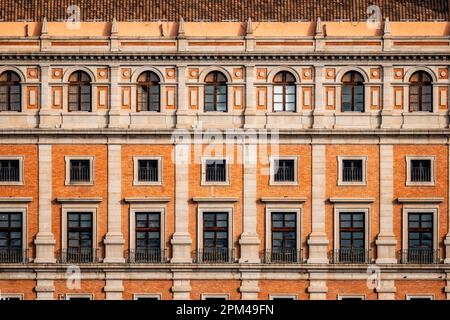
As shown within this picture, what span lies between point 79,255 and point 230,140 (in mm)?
9216

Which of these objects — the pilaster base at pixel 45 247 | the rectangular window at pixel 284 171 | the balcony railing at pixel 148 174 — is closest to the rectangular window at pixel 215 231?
the balcony railing at pixel 148 174

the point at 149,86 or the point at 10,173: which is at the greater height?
the point at 149,86

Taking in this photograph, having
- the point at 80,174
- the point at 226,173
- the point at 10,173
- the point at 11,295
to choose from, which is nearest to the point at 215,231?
the point at 226,173

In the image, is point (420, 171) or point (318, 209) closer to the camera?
point (318, 209)

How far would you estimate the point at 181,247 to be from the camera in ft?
251

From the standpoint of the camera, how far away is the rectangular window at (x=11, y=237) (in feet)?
251

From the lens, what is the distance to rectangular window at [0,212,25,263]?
7644 cm

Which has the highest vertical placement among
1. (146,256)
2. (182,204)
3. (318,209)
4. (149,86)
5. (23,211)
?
(149,86)

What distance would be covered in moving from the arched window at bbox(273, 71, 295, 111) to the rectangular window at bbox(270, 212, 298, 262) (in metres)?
5.24

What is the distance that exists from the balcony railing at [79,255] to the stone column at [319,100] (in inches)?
490

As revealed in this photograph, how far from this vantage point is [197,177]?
76.9 m

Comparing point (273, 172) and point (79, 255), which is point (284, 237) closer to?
point (273, 172)

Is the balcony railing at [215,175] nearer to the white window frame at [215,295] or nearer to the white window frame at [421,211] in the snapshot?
the white window frame at [215,295]
